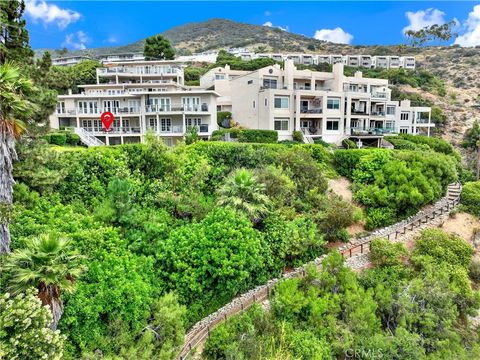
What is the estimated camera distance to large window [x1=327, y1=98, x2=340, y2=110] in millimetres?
38500

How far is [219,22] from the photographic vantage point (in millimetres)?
155875

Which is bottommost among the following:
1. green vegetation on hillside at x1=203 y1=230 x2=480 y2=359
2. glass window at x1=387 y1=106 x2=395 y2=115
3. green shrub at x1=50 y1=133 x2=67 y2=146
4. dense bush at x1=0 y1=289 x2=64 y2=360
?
green vegetation on hillside at x1=203 y1=230 x2=480 y2=359

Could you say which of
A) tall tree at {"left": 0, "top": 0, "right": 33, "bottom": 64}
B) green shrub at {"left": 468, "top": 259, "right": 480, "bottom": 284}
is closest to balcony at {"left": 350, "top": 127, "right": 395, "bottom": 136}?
green shrub at {"left": 468, "top": 259, "right": 480, "bottom": 284}

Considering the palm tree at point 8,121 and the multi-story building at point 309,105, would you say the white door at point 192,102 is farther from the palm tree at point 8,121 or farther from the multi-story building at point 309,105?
the palm tree at point 8,121

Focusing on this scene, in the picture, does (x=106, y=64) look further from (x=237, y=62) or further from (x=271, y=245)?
(x=271, y=245)

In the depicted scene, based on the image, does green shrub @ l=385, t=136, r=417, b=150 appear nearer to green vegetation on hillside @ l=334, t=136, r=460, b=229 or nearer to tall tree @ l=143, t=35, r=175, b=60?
green vegetation on hillside @ l=334, t=136, r=460, b=229

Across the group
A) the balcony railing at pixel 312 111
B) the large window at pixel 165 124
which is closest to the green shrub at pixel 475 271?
the balcony railing at pixel 312 111

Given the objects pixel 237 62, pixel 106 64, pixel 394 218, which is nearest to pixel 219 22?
pixel 237 62

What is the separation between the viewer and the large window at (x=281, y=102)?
1444 inches

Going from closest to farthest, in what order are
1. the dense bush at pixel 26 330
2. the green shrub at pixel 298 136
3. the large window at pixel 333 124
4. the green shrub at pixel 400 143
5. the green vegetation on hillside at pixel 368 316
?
the dense bush at pixel 26 330, the green vegetation on hillside at pixel 368 316, the green shrub at pixel 400 143, the green shrub at pixel 298 136, the large window at pixel 333 124

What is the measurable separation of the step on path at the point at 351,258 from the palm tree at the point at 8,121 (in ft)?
24.7

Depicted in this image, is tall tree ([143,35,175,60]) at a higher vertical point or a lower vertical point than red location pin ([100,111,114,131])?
higher

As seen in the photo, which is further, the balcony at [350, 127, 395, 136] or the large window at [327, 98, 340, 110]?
the balcony at [350, 127, 395, 136]

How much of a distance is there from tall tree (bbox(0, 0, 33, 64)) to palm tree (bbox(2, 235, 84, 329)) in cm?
795
